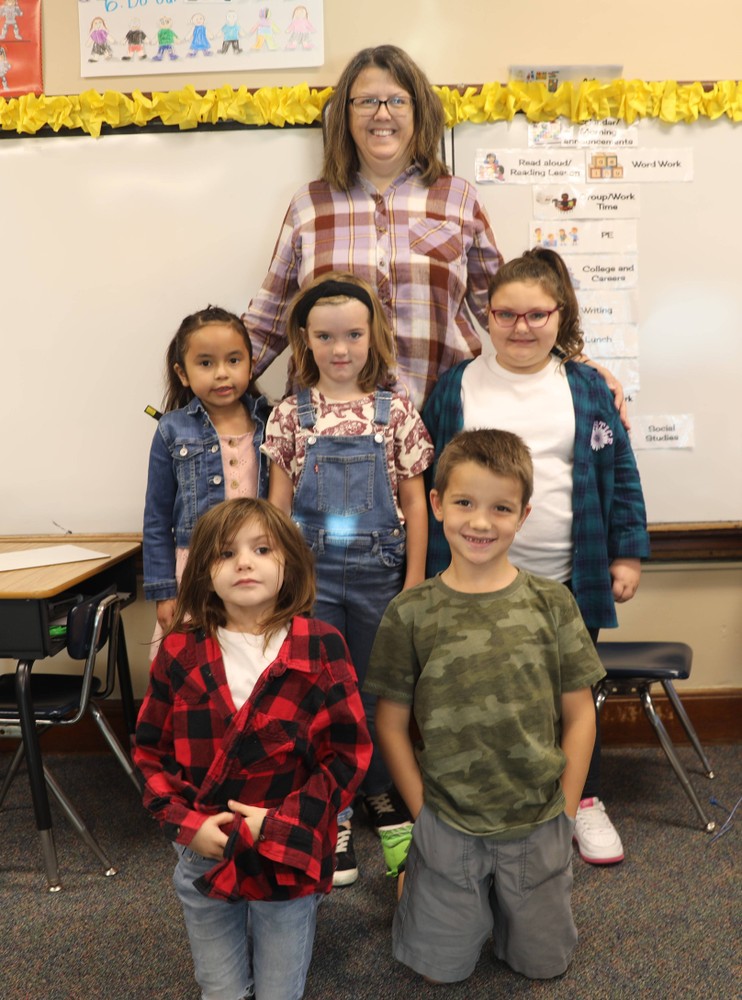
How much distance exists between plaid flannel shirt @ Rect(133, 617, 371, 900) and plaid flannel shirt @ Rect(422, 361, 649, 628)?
22.8 inches

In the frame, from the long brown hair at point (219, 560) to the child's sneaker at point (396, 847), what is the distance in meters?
0.63

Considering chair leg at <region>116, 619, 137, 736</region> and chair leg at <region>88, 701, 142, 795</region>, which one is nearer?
chair leg at <region>88, 701, 142, 795</region>

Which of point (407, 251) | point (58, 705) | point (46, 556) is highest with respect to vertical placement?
point (407, 251)

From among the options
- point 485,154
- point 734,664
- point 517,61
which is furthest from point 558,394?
point 734,664

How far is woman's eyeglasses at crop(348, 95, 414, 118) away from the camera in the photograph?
197 cm

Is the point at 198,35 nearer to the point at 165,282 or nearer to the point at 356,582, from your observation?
the point at 165,282

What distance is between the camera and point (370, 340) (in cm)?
185

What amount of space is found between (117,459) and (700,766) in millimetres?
1881

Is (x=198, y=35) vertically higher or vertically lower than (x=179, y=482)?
higher

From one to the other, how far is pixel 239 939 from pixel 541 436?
3.71 feet

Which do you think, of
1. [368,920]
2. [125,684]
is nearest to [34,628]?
[125,684]

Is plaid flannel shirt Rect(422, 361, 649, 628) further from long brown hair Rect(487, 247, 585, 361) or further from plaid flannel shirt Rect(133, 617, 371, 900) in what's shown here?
plaid flannel shirt Rect(133, 617, 371, 900)

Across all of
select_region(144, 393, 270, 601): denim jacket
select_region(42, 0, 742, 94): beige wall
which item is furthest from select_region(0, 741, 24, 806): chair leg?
select_region(42, 0, 742, 94): beige wall

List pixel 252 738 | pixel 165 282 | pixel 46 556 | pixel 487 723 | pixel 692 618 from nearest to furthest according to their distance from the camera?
1. pixel 252 738
2. pixel 487 723
3. pixel 46 556
4. pixel 165 282
5. pixel 692 618
